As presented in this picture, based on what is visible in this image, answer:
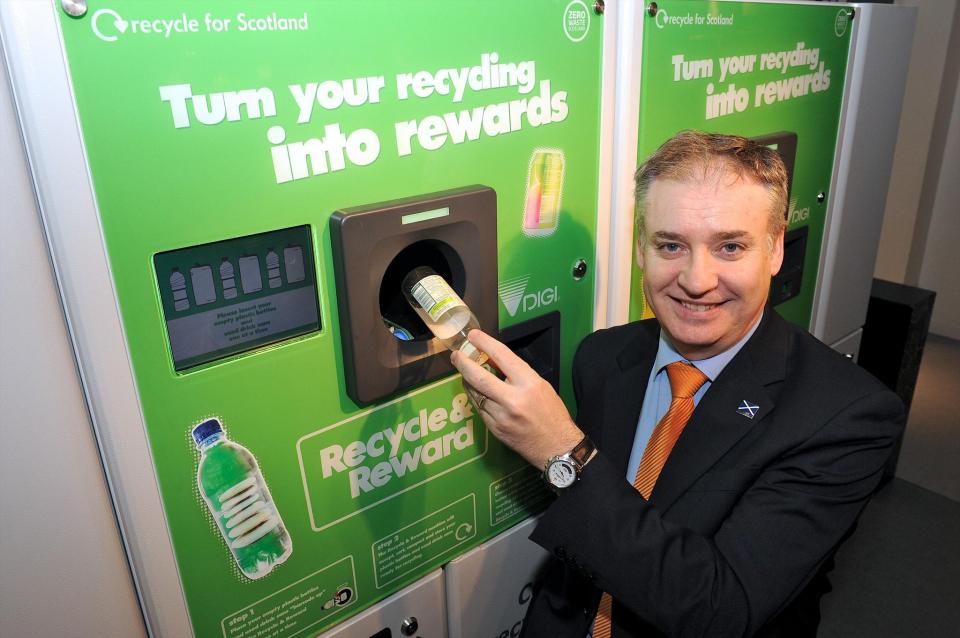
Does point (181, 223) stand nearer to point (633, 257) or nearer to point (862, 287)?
point (633, 257)

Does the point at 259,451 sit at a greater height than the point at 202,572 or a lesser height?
greater

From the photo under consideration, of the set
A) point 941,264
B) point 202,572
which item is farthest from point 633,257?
point 941,264

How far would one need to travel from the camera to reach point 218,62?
2.90 feet

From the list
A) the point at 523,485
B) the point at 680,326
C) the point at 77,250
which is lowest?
the point at 523,485

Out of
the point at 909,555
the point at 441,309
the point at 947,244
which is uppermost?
the point at 441,309

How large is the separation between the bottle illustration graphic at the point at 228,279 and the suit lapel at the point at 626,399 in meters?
0.80

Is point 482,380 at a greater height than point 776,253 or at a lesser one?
lesser

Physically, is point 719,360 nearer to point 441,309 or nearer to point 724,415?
point 724,415

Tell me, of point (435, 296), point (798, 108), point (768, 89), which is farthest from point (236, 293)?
point (798, 108)

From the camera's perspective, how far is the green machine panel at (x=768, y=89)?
148 cm

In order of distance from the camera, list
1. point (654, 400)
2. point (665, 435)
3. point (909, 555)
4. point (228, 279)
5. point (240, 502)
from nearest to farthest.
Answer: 1. point (228, 279)
2. point (240, 502)
3. point (665, 435)
4. point (654, 400)
5. point (909, 555)

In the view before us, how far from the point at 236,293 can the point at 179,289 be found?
0.08 m

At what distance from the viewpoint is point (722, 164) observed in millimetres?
1180

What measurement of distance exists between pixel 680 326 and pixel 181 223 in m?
0.85
